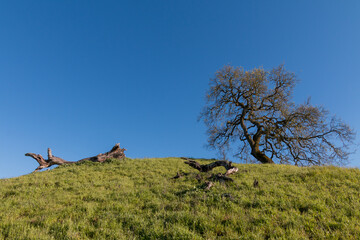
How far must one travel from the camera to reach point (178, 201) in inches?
324

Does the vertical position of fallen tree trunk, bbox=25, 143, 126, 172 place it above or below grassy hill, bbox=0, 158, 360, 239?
above

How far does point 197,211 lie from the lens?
22.2 ft

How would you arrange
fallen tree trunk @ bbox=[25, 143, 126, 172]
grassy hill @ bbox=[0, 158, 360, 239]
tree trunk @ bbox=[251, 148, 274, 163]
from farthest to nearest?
tree trunk @ bbox=[251, 148, 274, 163], fallen tree trunk @ bbox=[25, 143, 126, 172], grassy hill @ bbox=[0, 158, 360, 239]

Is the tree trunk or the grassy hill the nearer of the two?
the grassy hill

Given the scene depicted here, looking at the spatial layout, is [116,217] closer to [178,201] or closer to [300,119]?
[178,201]

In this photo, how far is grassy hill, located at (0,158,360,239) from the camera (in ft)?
18.0

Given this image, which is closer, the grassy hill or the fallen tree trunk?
the grassy hill

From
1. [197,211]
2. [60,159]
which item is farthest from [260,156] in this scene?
[60,159]

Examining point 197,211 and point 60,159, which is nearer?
point 197,211

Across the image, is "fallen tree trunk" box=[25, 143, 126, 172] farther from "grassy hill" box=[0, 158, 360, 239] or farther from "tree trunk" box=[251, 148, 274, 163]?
"tree trunk" box=[251, 148, 274, 163]

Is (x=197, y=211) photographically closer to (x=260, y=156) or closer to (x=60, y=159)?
(x=260, y=156)

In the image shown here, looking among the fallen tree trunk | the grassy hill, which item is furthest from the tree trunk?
the fallen tree trunk

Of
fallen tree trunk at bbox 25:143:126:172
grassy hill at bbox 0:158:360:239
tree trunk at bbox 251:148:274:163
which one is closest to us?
grassy hill at bbox 0:158:360:239

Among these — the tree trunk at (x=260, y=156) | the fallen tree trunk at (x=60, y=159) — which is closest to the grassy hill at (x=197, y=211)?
the fallen tree trunk at (x=60, y=159)
